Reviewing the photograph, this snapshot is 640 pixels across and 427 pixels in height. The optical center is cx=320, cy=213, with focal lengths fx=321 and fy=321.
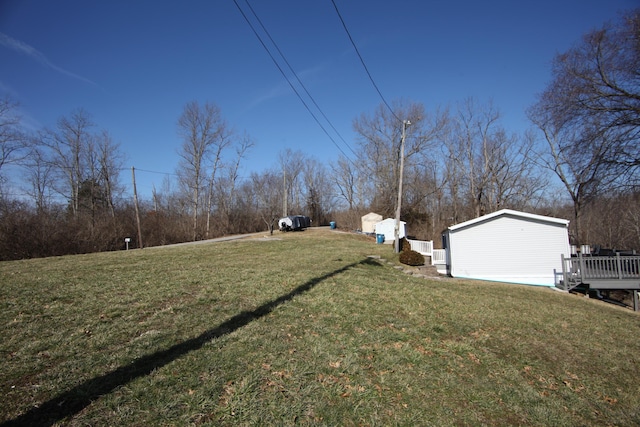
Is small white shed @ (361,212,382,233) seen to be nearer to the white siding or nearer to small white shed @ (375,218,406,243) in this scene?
small white shed @ (375,218,406,243)

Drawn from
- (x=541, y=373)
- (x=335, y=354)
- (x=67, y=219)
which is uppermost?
(x=67, y=219)

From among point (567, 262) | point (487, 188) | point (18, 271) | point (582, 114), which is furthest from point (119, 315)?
point (487, 188)

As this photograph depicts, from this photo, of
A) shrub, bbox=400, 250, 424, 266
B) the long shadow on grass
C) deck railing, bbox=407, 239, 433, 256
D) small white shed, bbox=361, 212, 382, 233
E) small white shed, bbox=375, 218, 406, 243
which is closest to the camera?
the long shadow on grass

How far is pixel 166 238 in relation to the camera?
2897 centimetres

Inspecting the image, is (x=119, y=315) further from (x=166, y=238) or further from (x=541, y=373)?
(x=166, y=238)

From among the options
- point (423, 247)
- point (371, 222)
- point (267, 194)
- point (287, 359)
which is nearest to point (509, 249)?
point (423, 247)

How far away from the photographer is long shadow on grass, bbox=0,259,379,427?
2.57m

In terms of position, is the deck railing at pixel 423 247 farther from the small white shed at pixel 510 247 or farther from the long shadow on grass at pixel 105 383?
the long shadow on grass at pixel 105 383

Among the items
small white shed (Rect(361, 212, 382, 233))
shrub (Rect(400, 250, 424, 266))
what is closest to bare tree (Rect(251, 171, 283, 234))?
small white shed (Rect(361, 212, 382, 233))

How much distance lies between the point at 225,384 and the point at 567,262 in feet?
56.0

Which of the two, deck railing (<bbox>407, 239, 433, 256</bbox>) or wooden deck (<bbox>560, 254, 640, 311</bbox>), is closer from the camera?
wooden deck (<bbox>560, 254, 640, 311</bbox>)

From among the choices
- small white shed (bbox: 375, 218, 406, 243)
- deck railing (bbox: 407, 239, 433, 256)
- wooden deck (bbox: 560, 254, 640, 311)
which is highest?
small white shed (bbox: 375, 218, 406, 243)

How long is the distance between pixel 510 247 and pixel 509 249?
12 cm

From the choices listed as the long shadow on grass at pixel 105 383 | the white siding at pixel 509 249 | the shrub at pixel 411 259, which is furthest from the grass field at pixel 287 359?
the shrub at pixel 411 259
